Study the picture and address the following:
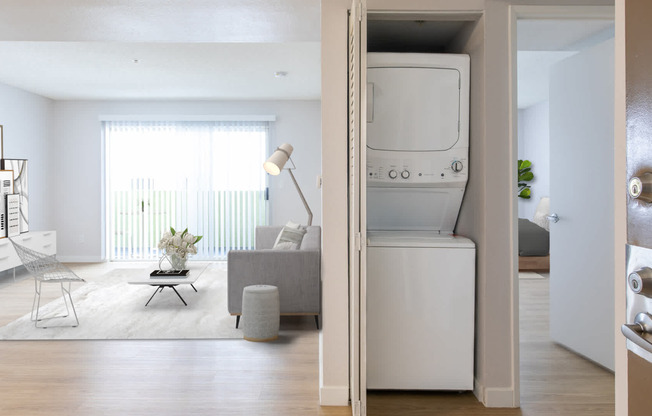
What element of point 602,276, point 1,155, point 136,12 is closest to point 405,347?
point 602,276

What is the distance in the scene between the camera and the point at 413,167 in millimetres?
3076

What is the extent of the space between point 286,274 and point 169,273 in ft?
5.28

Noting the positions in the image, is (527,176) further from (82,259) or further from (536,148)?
(82,259)

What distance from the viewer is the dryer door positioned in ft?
10.0

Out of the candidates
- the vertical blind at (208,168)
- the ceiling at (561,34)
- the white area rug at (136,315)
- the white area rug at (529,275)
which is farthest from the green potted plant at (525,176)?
the white area rug at (136,315)

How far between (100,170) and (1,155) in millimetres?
1831

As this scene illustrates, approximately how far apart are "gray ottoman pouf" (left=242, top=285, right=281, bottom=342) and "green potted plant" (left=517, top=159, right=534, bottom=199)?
6.26 m

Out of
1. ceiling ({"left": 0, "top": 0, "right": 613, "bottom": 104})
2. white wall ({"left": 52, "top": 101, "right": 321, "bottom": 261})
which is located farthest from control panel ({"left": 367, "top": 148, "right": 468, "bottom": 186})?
white wall ({"left": 52, "top": 101, "right": 321, "bottom": 261})

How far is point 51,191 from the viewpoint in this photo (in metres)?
8.64

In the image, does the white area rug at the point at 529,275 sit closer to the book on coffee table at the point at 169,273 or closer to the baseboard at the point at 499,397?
the book on coffee table at the point at 169,273

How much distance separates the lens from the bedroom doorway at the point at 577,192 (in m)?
3.37

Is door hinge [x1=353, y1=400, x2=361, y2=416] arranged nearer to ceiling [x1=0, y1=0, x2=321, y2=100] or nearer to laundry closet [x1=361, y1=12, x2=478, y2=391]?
laundry closet [x1=361, y1=12, x2=478, y2=391]

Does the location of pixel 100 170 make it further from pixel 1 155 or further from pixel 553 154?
pixel 553 154

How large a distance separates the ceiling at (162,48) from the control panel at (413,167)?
1.12 m
